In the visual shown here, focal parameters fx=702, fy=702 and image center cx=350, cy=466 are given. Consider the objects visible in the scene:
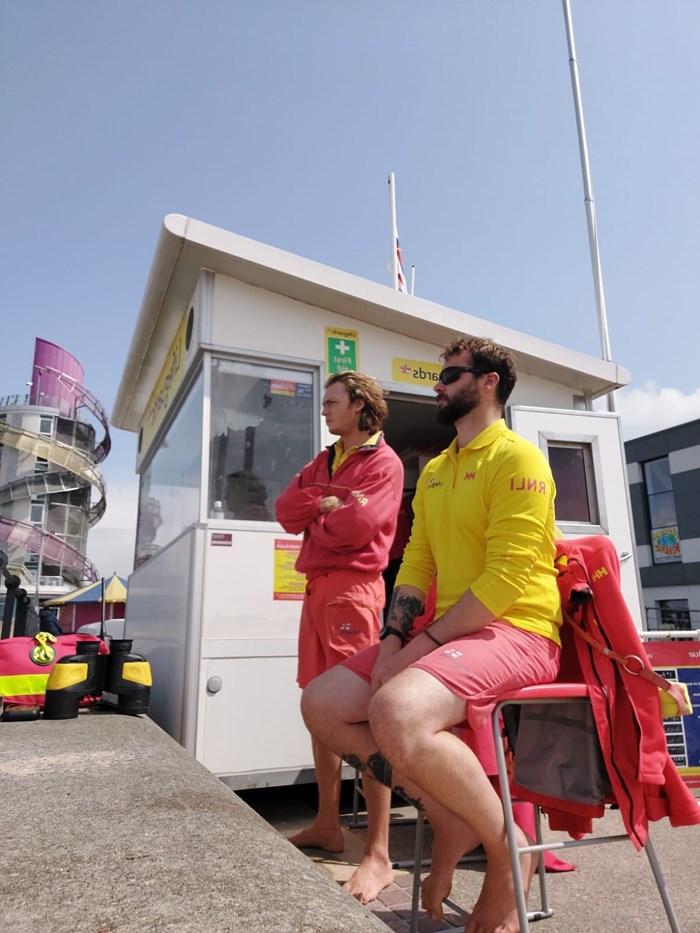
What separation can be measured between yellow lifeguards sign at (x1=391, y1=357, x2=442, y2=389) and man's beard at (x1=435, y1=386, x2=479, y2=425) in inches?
83.4

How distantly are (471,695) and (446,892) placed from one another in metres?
0.66

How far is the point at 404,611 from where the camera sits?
226 cm

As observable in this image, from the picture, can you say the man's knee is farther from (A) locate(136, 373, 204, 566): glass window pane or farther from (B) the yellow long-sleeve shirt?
(A) locate(136, 373, 204, 566): glass window pane

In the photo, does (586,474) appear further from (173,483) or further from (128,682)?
(128,682)

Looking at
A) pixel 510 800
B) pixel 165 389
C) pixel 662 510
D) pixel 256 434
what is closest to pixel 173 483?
pixel 165 389

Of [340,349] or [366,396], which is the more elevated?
[340,349]

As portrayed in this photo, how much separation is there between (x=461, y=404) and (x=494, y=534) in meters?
0.53

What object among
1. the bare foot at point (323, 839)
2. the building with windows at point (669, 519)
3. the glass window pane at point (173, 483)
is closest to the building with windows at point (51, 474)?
the building with windows at point (669, 519)

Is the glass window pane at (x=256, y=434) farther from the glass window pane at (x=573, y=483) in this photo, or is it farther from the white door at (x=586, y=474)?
the glass window pane at (x=573, y=483)

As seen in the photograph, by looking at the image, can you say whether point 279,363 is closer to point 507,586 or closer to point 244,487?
point 244,487

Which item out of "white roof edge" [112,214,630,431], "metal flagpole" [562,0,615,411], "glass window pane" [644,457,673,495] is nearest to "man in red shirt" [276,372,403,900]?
"white roof edge" [112,214,630,431]

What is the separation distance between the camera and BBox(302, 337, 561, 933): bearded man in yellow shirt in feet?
5.53

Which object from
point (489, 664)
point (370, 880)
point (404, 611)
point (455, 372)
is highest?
point (455, 372)

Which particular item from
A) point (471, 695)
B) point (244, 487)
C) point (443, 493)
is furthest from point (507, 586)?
point (244, 487)
